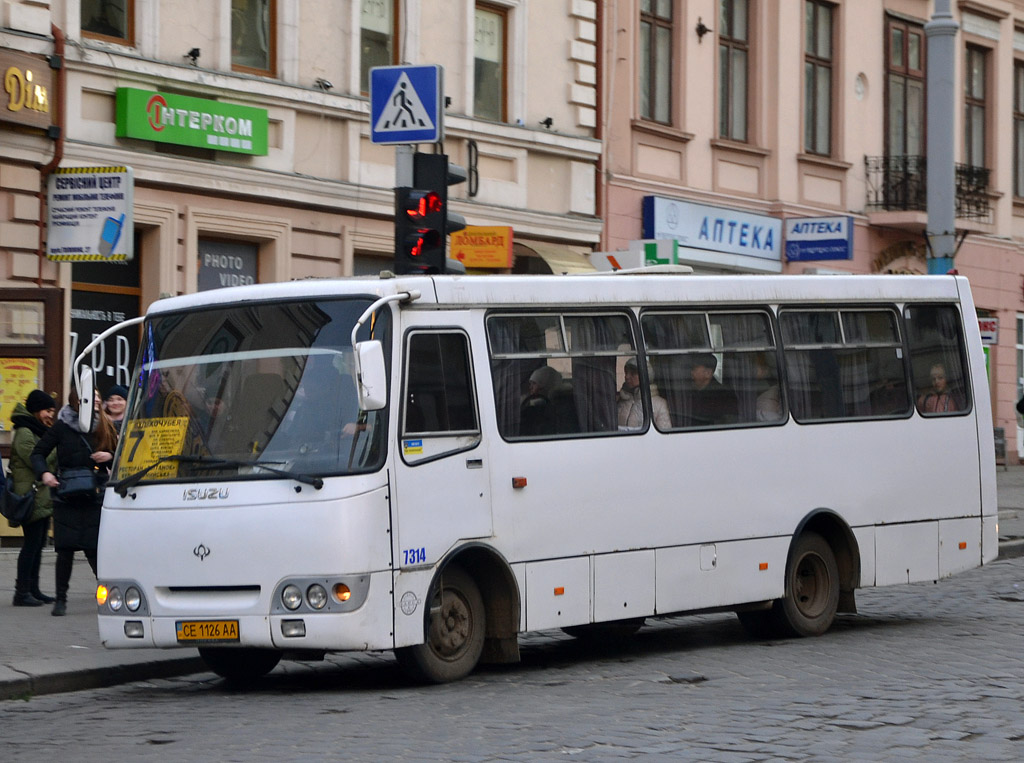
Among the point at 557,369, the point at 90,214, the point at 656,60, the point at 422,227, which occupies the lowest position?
the point at 557,369

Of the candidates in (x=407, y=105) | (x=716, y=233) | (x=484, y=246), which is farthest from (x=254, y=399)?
(x=716, y=233)

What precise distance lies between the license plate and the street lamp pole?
44.4 ft

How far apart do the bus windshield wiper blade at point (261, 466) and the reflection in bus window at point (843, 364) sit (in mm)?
4359

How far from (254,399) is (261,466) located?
0.43 metres

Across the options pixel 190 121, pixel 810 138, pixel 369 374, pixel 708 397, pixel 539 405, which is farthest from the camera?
pixel 810 138

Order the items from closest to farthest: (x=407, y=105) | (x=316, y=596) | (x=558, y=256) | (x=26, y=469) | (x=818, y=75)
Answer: (x=316, y=596)
(x=26, y=469)
(x=407, y=105)
(x=558, y=256)
(x=818, y=75)

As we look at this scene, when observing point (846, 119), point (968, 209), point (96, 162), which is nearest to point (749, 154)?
point (846, 119)

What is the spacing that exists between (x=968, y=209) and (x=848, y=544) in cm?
2310

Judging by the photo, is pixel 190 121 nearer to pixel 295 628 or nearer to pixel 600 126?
pixel 600 126

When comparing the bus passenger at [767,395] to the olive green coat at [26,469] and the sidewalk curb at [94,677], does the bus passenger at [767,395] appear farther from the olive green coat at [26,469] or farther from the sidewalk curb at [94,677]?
the olive green coat at [26,469]

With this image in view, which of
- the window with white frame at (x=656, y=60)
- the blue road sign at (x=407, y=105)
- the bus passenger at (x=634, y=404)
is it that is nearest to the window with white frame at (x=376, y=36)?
the window with white frame at (x=656, y=60)

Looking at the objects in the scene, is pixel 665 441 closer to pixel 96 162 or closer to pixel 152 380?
pixel 152 380

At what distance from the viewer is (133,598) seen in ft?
36.1

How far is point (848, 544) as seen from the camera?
1390 centimetres
